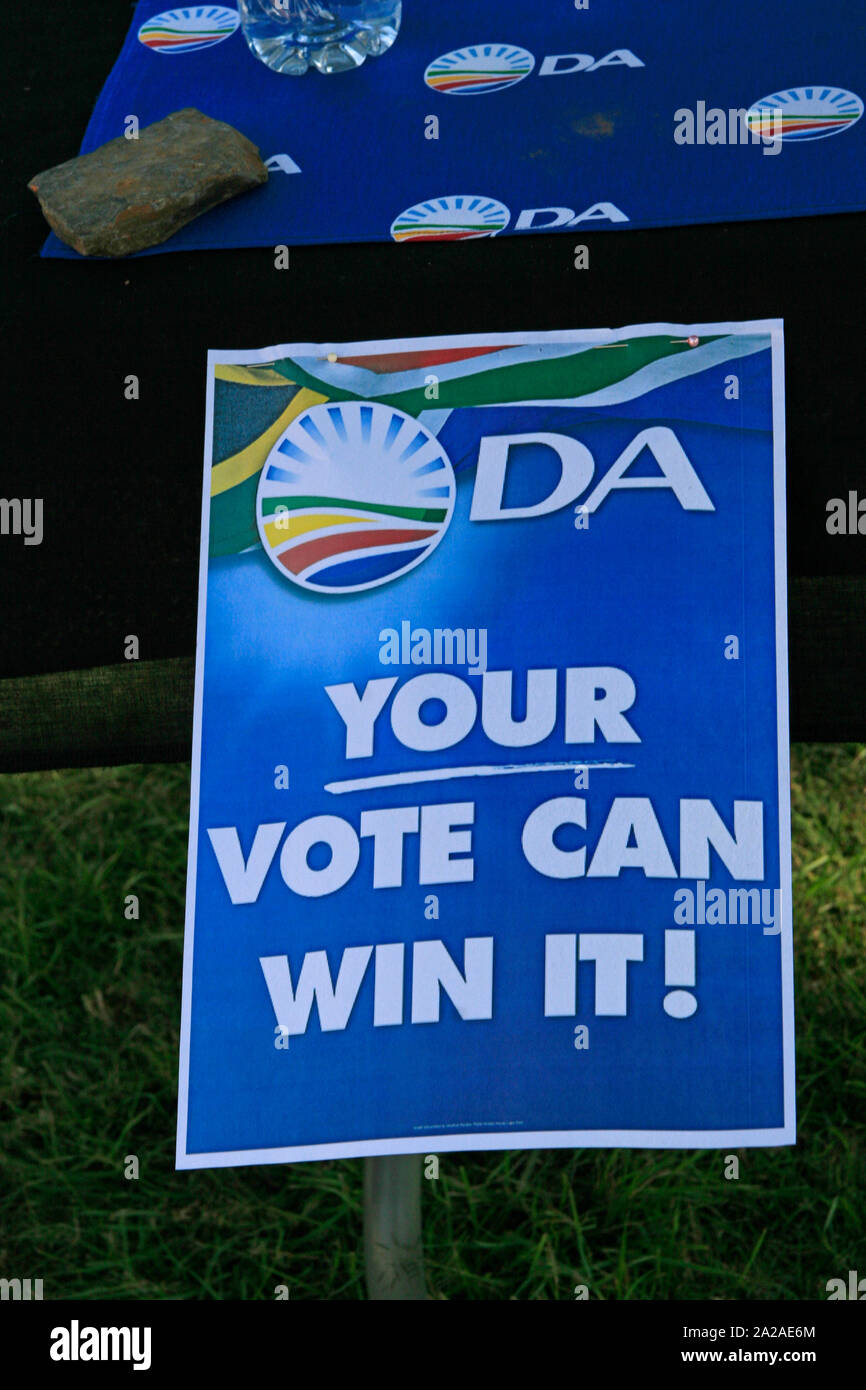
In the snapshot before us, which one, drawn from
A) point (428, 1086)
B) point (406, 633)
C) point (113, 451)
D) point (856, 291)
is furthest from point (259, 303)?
point (428, 1086)

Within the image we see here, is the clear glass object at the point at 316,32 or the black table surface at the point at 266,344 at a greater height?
the clear glass object at the point at 316,32

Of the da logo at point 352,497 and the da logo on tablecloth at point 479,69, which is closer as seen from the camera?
the da logo at point 352,497

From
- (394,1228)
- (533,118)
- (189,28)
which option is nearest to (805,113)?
(533,118)

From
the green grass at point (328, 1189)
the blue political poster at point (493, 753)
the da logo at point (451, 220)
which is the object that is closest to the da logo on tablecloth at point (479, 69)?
the da logo at point (451, 220)

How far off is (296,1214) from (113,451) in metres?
0.77

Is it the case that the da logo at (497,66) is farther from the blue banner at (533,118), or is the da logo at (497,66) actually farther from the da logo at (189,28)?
the da logo at (189,28)

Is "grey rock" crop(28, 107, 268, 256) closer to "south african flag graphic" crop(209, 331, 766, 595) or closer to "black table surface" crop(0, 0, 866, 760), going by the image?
"black table surface" crop(0, 0, 866, 760)

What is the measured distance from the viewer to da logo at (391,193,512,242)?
887 millimetres

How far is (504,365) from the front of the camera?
84cm

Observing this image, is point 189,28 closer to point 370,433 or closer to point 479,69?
point 479,69

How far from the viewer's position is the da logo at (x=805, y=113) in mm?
905

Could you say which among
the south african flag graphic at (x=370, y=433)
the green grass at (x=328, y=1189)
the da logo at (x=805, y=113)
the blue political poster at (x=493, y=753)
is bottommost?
the green grass at (x=328, y=1189)

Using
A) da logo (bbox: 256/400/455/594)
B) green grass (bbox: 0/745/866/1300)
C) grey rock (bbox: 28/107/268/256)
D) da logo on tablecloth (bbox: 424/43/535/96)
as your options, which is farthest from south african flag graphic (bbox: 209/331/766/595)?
green grass (bbox: 0/745/866/1300)

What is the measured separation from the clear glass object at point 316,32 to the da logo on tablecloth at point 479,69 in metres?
0.05
